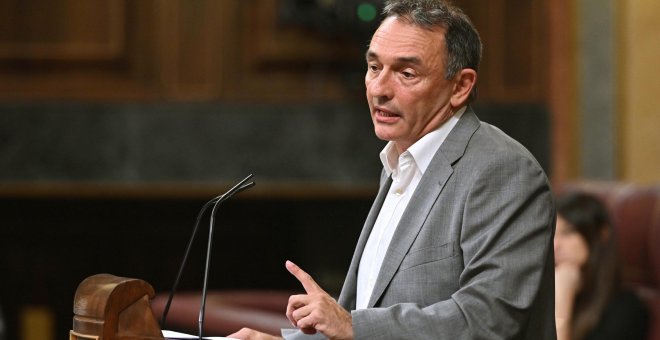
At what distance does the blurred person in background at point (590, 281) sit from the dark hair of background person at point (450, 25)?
65.1 inches

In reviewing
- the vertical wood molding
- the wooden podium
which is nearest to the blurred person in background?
the vertical wood molding

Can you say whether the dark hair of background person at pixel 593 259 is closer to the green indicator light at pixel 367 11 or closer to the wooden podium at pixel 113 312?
the green indicator light at pixel 367 11

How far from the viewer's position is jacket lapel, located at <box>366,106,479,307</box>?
1.78 m

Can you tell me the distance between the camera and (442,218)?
1761 millimetres

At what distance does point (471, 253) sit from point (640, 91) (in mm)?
3361

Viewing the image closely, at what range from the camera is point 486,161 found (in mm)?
1757

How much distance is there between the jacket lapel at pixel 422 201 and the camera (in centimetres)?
178

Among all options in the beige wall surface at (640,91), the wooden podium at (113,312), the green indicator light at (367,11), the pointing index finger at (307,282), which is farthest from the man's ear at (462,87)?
the beige wall surface at (640,91)

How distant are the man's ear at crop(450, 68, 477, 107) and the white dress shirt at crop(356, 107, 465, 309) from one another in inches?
1.2

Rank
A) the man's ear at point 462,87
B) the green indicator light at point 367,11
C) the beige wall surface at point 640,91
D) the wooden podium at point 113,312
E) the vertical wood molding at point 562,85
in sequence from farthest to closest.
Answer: the vertical wood molding at point 562,85 → the beige wall surface at point 640,91 → the green indicator light at point 367,11 → the man's ear at point 462,87 → the wooden podium at point 113,312

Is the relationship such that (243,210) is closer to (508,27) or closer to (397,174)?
(508,27)

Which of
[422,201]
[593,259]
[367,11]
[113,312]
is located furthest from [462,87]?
[367,11]

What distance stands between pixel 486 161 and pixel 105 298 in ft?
1.95

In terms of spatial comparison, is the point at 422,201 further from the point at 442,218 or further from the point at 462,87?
the point at 462,87
